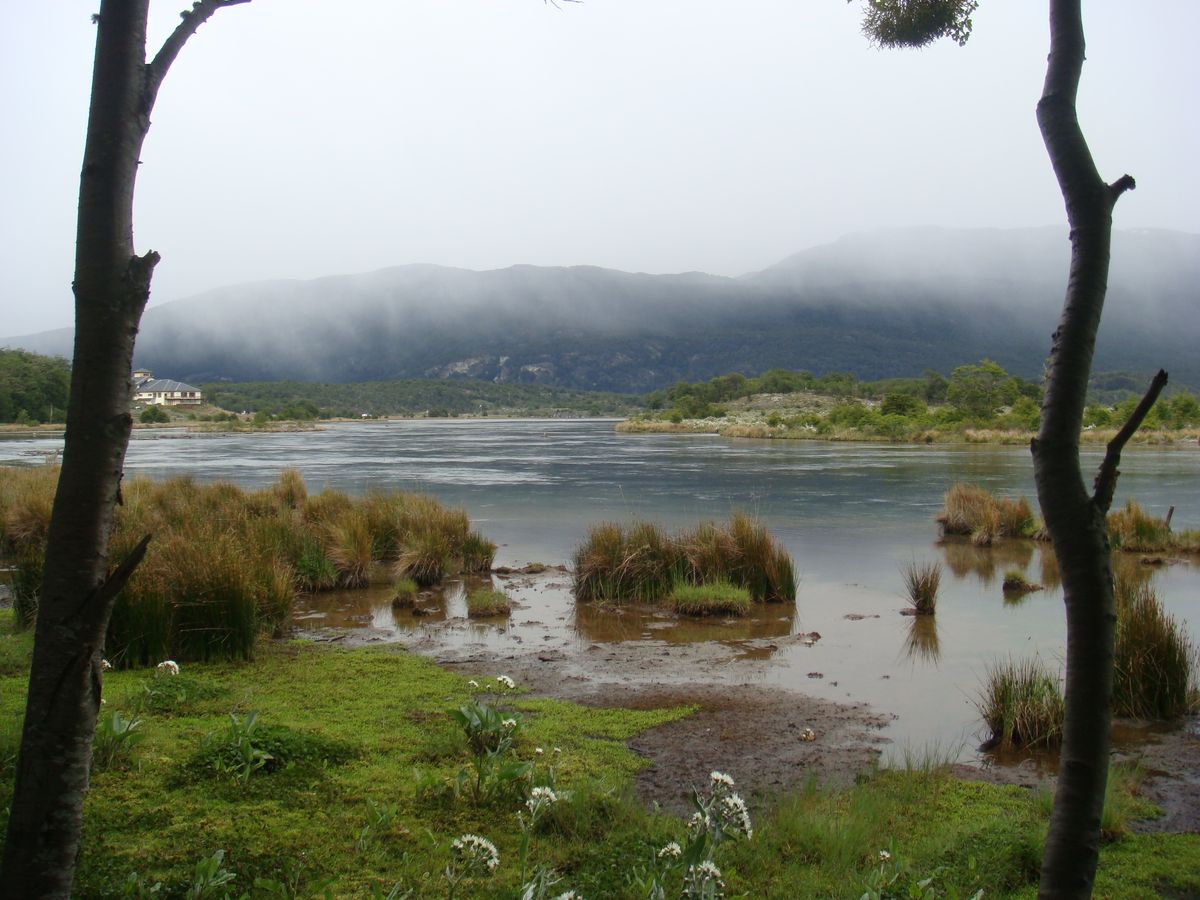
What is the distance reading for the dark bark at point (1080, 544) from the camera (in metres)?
1.83

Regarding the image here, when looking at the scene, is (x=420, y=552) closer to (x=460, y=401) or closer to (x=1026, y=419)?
(x=1026, y=419)

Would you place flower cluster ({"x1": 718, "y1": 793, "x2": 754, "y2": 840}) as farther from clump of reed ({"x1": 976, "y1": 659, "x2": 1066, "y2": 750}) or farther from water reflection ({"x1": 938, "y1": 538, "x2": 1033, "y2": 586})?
water reflection ({"x1": 938, "y1": 538, "x2": 1033, "y2": 586})

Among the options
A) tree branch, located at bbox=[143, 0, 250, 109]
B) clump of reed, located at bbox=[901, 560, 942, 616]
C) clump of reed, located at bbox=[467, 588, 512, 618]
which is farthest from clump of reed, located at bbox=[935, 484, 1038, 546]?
tree branch, located at bbox=[143, 0, 250, 109]

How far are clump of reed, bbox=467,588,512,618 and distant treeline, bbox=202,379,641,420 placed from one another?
398 ft

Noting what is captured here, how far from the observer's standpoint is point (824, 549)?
54.9ft

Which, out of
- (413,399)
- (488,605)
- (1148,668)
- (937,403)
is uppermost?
(937,403)

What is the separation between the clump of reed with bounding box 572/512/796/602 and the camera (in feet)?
38.5

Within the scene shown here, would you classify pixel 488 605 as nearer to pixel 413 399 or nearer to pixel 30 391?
pixel 30 391

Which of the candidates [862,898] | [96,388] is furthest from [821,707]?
[96,388]

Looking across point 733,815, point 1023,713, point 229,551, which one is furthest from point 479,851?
point 229,551

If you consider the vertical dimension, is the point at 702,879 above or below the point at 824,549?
above

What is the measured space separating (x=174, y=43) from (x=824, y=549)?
617 inches

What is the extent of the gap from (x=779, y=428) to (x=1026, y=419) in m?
18.3

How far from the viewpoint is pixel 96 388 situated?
1936 millimetres
